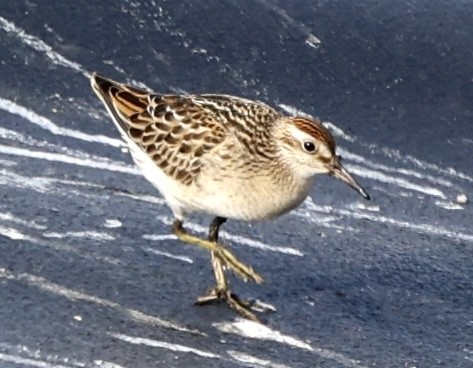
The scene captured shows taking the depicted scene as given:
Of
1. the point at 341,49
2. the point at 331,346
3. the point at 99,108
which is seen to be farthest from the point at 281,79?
the point at 331,346

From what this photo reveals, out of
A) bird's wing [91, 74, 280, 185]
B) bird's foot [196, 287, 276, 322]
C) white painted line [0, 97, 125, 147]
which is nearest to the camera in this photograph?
bird's foot [196, 287, 276, 322]

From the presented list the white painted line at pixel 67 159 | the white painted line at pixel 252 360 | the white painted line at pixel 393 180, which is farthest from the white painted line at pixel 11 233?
the white painted line at pixel 393 180

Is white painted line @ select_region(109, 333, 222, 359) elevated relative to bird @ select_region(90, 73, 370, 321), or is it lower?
lower

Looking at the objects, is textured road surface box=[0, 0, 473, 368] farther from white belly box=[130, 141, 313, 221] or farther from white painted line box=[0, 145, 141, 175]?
white belly box=[130, 141, 313, 221]

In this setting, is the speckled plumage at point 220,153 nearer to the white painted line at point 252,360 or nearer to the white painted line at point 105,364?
the white painted line at point 252,360

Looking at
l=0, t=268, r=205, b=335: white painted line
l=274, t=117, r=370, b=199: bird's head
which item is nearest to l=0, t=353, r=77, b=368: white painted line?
l=0, t=268, r=205, b=335: white painted line

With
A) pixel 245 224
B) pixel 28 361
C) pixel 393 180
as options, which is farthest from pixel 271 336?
pixel 393 180

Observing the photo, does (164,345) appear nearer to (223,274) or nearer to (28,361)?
(28,361)
